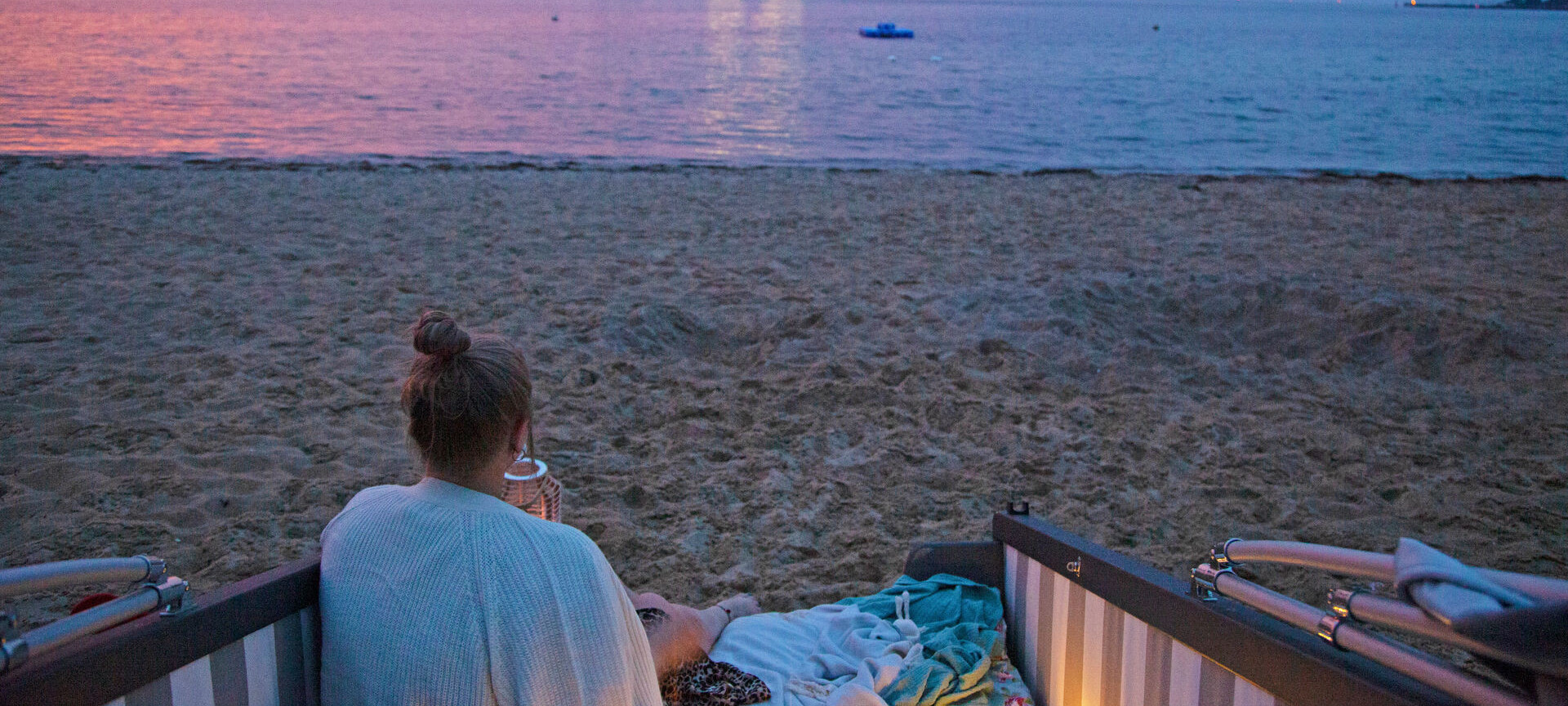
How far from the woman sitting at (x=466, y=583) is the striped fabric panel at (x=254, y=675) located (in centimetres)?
7

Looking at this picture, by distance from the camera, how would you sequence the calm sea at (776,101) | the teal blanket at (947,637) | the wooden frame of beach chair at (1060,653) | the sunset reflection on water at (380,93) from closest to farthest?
1. the wooden frame of beach chair at (1060,653)
2. the teal blanket at (947,637)
3. the calm sea at (776,101)
4. the sunset reflection on water at (380,93)

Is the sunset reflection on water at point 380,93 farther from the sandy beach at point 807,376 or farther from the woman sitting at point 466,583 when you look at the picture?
the woman sitting at point 466,583

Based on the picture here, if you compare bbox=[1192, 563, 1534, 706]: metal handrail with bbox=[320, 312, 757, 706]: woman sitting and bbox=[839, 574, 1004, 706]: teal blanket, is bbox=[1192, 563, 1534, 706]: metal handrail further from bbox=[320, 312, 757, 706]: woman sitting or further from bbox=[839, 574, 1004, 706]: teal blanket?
bbox=[320, 312, 757, 706]: woman sitting

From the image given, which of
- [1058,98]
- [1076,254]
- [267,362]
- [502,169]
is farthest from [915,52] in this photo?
[267,362]

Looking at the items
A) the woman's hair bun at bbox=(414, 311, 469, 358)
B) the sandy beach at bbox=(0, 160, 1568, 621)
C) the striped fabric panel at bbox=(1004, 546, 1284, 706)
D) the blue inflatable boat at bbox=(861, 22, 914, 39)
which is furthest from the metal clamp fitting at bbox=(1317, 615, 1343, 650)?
the blue inflatable boat at bbox=(861, 22, 914, 39)

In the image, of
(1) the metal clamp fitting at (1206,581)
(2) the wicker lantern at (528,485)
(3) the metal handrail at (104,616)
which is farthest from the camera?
(2) the wicker lantern at (528,485)

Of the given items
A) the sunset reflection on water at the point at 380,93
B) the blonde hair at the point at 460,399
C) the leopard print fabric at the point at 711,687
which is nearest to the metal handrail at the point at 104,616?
the blonde hair at the point at 460,399

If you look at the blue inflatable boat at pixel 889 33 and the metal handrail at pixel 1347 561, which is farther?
the blue inflatable boat at pixel 889 33

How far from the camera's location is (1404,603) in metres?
1.26

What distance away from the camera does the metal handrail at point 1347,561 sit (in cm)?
113

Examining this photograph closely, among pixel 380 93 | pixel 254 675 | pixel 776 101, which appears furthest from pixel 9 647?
pixel 380 93

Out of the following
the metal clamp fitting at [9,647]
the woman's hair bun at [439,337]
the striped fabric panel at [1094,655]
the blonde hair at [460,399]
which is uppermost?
the woman's hair bun at [439,337]

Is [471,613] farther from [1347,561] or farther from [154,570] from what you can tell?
[1347,561]

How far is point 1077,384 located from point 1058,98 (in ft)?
72.0
